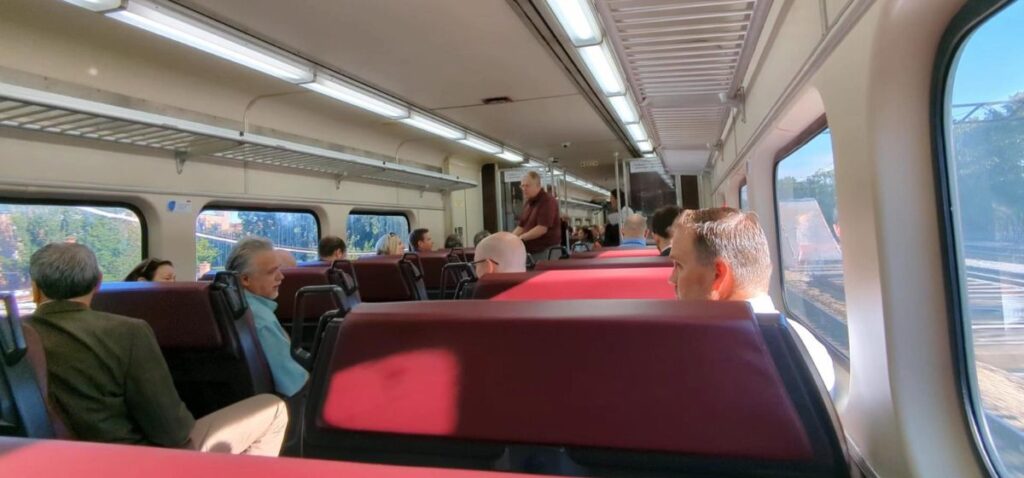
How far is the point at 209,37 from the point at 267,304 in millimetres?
1740

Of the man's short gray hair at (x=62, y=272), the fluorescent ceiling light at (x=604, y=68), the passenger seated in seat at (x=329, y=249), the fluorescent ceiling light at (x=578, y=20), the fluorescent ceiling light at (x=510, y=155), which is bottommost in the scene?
the man's short gray hair at (x=62, y=272)

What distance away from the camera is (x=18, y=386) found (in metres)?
1.46

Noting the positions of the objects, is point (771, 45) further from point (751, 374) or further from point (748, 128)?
point (751, 374)

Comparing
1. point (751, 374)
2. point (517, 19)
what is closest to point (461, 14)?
point (517, 19)

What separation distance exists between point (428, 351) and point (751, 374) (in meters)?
0.66

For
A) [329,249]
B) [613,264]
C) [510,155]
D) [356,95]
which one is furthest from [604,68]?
[510,155]

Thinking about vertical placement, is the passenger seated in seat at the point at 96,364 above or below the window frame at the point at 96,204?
below

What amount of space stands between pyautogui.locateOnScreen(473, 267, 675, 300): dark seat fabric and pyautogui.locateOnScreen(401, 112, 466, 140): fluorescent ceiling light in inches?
168

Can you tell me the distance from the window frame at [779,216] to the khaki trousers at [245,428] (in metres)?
2.38

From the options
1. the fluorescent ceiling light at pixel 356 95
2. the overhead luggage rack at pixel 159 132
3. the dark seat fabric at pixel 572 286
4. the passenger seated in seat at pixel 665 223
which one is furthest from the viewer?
the fluorescent ceiling light at pixel 356 95

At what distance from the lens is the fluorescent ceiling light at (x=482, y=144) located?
24.8 ft

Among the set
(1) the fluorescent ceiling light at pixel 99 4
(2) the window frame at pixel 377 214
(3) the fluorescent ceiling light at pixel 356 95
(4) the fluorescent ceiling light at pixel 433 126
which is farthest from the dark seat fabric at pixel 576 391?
(2) the window frame at pixel 377 214

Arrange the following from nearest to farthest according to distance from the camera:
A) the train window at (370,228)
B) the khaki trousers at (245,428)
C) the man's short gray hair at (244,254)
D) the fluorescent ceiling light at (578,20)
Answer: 1. the khaki trousers at (245,428)
2. the man's short gray hair at (244,254)
3. the fluorescent ceiling light at (578,20)
4. the train window at (370,228)

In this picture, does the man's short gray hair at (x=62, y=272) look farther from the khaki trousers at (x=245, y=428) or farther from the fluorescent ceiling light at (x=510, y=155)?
the fluorescent ceiling light at (x=510, y=155)
